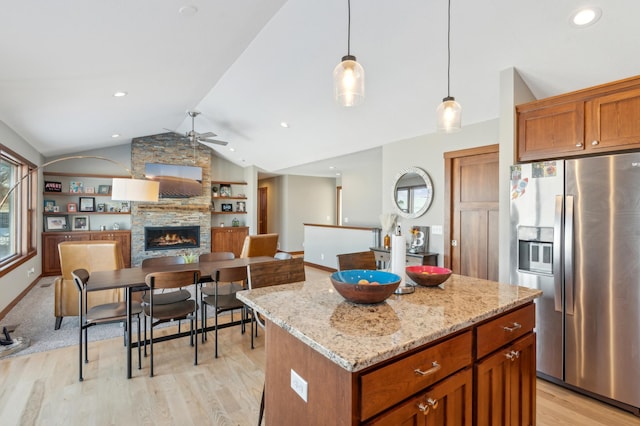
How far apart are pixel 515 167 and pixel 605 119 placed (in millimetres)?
652

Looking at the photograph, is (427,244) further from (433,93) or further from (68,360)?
(68,360)

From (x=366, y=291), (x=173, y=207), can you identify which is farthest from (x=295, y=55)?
(x=173, y=207)

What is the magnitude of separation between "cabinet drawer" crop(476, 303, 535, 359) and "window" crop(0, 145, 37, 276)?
17.4 ft

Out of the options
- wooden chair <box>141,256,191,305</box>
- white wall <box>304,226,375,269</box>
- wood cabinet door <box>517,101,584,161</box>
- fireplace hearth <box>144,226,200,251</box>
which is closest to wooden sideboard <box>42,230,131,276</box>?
fireplace hearth <box>144,226,200,251</box>

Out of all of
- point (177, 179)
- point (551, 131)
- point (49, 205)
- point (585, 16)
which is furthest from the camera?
point (177, 179)

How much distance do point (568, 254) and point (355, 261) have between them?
1.59 metres

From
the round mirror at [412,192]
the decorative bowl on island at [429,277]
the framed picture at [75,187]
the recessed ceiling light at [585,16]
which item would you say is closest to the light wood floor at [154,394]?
the decorative bowl on island at [429,277]

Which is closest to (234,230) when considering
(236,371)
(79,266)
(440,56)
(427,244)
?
(79,266)

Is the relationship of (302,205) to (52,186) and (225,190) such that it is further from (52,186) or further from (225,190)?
(52,186)

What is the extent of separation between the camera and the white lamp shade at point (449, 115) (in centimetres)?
219

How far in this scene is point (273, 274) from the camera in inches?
83.8

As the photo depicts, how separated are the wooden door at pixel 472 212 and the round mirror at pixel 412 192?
1.00 ft

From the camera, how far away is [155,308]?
9.75 ft

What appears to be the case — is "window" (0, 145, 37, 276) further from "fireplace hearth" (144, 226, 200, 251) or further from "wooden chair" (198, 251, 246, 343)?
"wooden chair" (198, 251, 246, 343)
